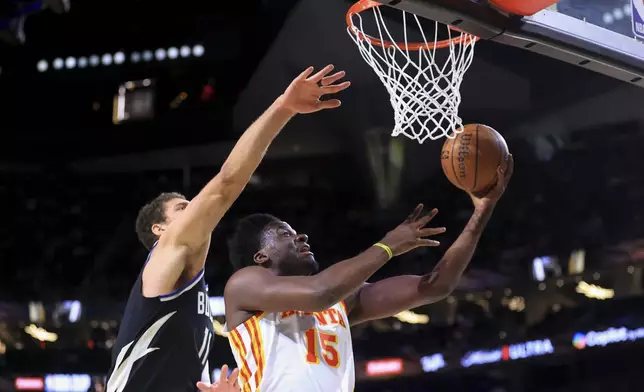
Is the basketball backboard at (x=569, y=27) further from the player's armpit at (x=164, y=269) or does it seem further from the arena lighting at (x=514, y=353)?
the arena lighting at (x=514, y=353)

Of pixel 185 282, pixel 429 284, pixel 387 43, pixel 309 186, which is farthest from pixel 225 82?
pixel 185 282

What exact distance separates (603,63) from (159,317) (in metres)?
2.15

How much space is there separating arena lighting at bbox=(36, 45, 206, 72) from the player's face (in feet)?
24.8

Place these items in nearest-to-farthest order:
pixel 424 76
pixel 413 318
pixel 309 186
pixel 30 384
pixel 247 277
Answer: pixel 247 277 → pixel 424 76 → pixel 413 318 → pixel 30 384 → pixel 309 186

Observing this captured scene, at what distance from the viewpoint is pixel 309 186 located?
1088 cm

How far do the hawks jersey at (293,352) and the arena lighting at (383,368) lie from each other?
6.97m

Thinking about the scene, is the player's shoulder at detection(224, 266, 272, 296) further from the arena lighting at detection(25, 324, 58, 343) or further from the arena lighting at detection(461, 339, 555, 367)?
the arena lighting at detection(25, 324, 58, 343)

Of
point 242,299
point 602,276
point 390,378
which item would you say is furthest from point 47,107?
point 242,299

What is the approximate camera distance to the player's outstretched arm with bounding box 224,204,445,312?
272cm

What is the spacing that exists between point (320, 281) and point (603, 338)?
7.93 metres

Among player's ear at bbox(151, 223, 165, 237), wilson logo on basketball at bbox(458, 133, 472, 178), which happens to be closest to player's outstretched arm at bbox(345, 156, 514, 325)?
wilson logo on basketball at bbox(458, 133, 472, 178)

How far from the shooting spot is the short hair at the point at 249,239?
10.5 feet

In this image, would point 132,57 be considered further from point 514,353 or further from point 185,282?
point 185,282

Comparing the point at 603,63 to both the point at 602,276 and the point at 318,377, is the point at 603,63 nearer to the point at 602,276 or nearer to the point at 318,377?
the point at 318,377
